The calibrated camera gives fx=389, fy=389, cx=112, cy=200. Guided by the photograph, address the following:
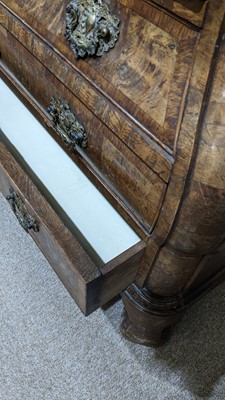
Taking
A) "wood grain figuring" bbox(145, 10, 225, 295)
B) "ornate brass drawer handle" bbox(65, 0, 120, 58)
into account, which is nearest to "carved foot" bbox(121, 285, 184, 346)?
"wood grain figuring" bbox(145, 10, 225, 295)

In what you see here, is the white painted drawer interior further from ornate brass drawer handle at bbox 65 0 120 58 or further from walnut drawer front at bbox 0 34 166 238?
ornate brass drawer handle at bbox 65 0 120 58

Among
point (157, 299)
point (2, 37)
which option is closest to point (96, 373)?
point (157, 299)

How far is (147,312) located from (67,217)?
234mm

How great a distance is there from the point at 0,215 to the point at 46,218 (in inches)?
22.6

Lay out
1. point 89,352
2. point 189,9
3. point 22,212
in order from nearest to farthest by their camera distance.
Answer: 1. point 189,9
2. point 22,212
3. point 89,352

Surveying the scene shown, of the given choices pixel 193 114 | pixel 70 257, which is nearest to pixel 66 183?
pixel 70 257

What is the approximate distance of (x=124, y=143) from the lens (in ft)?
1.74

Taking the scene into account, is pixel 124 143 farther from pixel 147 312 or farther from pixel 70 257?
pixel 147 312

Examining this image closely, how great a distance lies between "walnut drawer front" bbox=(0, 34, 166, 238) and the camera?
53cm

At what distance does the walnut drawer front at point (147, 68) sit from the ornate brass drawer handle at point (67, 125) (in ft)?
0.27

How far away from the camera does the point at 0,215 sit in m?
1.06

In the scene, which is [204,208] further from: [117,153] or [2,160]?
[2,160]

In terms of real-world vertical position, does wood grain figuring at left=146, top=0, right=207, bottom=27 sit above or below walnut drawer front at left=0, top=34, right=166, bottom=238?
above

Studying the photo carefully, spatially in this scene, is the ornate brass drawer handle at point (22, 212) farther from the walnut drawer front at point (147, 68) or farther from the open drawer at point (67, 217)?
the walnut drawer front at point (147, 68)
